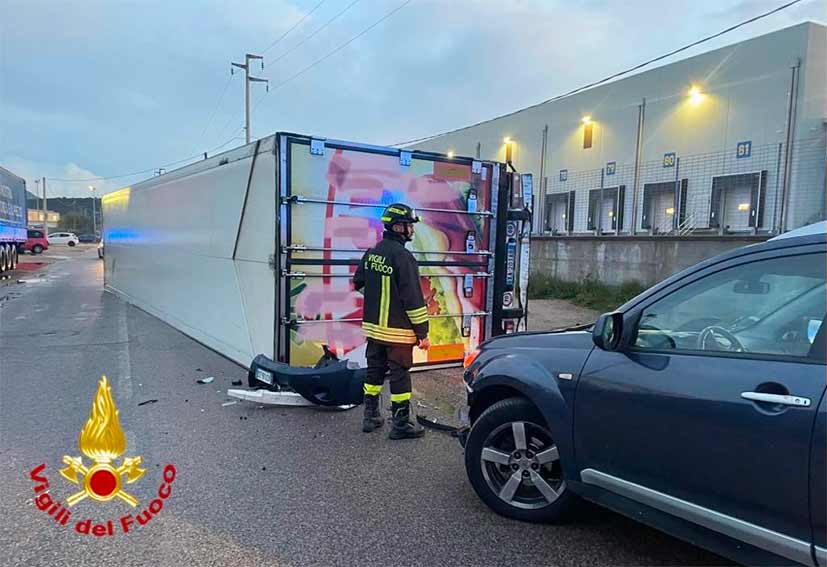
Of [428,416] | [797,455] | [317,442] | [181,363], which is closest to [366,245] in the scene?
[428,416]

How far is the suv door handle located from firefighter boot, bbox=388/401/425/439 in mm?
2896

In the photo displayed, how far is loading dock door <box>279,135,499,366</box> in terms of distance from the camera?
5.89 metres

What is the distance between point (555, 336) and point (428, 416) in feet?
7.67

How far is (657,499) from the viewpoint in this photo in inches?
102

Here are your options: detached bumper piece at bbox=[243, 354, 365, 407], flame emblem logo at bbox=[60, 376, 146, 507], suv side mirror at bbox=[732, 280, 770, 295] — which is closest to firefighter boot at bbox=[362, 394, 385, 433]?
detached bumper piece at bbox=[243, 354, 365, 407]

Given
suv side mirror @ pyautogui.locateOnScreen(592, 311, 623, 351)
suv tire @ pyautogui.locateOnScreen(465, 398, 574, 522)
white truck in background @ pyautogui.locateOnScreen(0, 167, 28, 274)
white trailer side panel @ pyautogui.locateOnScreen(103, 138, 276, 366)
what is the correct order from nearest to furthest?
suv side mirror @ pyautogui.locateOnScreen(592, 311, 623, 351), suv tire @ pyautogui.locateOnScreen(465, 398, 574, 522), white trailer side panel @ pyautogui.locateOnScreen(103, 138, 276, 366), white truck in background @ pyautogui.locateOnScreen(0, 167, 28, 274)

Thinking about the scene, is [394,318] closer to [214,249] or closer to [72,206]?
[214,249]

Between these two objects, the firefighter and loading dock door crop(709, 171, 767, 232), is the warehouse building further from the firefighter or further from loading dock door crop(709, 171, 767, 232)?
the firefighter

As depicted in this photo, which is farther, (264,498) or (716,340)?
(264,498)

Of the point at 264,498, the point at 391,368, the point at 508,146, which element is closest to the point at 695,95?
the point at 508,146

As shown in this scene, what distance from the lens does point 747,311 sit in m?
2.58

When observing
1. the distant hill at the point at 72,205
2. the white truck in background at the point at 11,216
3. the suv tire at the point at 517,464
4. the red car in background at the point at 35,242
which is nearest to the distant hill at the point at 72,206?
the distant hill at the point at 72,205

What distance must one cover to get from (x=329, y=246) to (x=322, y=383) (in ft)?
5.06

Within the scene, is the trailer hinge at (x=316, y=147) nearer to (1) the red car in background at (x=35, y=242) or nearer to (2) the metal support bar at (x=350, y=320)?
(2) the metal support bar at (x=350, y=320)
